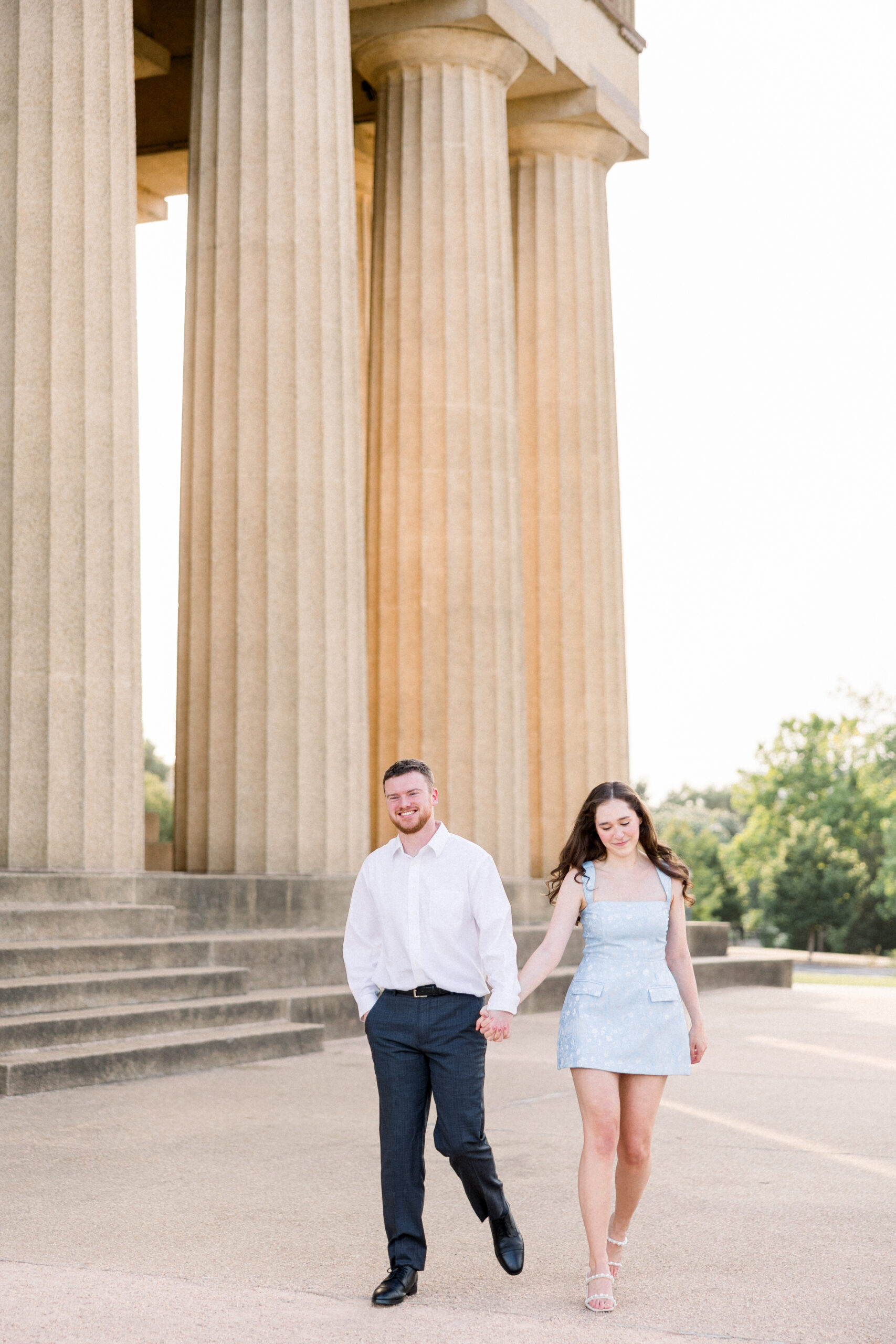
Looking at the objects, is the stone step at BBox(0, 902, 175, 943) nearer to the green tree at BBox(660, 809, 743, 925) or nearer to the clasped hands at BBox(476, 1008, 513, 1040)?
the clasped hands at BBox(476, 1008, 513, 1040)

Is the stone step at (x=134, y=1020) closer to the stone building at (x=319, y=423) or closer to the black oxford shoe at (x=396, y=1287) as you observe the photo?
the stone building at (x=319, y=423)

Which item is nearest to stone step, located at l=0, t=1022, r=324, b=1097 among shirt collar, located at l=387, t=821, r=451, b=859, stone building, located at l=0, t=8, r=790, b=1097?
stone building, located at l=0, t=8, r=790, b=1097

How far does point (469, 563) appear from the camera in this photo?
3409 centimetres

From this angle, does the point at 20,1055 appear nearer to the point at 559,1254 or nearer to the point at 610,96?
the point at 559,1254

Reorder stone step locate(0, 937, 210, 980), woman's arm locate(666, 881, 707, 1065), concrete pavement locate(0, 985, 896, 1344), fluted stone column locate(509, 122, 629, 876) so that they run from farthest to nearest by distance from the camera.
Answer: fluted stone column locate(509, 122, 629, 876), stone step locate(0, 937, 210, 980), woman's arm locate(666, 881, 707, 1065), concrete pavement locate(0, 985, 896, 1344)

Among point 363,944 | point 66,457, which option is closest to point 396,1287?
point 363,944

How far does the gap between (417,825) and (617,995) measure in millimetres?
1454

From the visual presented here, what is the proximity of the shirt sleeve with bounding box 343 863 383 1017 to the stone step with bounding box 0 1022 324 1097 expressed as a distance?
762 cm

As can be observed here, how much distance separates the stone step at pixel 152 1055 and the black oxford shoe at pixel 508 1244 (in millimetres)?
8047

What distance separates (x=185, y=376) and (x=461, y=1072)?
2185 centimetres

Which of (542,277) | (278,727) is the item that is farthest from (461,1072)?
(542,277)

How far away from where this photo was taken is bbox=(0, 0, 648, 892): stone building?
74.4ft

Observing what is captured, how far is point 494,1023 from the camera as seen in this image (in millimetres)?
9148

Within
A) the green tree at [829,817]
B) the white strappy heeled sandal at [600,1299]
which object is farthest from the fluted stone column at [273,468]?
the green tree at [829,817]
